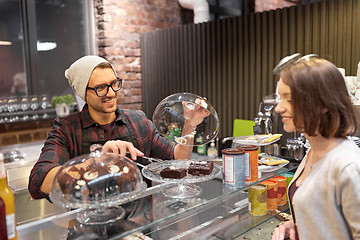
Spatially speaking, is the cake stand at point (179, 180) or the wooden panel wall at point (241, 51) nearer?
the cake stand at point (179, 180)

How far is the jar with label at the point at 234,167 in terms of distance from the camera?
127 centimetres

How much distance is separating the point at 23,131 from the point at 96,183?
278 cm

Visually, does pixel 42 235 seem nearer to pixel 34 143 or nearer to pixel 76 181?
pixel 76 181

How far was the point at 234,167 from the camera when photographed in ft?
4.24

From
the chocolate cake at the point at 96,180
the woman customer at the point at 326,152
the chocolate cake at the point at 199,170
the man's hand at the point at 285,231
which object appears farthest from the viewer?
the chocolate cake at the point at 199,170

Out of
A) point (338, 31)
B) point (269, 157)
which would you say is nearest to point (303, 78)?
point (269, 157)

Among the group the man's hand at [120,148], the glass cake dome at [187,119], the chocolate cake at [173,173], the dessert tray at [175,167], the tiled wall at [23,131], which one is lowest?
the tiled wall at [23,131]

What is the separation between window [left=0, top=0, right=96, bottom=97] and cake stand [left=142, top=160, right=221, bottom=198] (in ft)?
8.95

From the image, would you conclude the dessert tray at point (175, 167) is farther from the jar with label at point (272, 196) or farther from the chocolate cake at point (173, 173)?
the jar with label at point (272, 196)

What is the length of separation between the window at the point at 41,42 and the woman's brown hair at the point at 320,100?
3318 millimetres

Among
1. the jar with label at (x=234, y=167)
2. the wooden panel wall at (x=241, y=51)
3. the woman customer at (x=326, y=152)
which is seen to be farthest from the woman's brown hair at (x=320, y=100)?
the wooden panel wall at (x=241, y=51)

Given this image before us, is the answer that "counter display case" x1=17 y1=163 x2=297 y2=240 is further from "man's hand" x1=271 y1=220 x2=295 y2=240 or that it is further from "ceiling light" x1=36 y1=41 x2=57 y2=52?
"ceiling light" x1=36 y1=41 x2=57 y2=52

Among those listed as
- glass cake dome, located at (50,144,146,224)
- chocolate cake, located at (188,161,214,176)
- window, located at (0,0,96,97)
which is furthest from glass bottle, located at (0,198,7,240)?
window, located at (0,0,96,97)

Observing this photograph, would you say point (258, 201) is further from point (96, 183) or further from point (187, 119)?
point (96, 183)
